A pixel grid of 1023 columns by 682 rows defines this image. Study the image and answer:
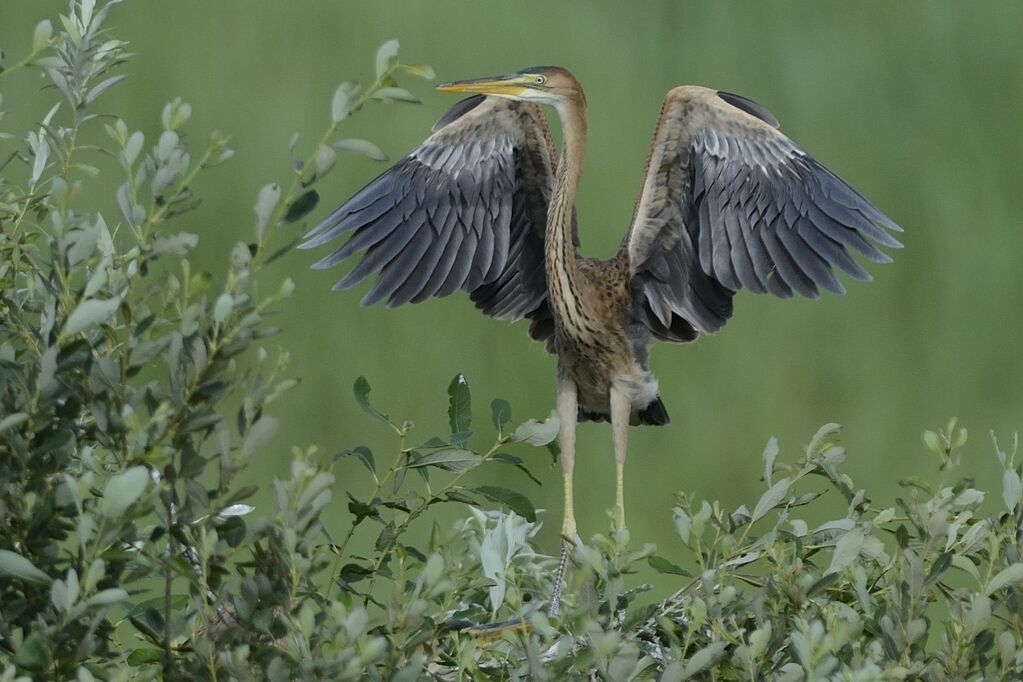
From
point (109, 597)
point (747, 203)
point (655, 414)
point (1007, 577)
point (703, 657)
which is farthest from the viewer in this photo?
point (655, 414)

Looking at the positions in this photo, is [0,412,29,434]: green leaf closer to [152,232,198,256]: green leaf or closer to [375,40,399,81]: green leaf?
[152,232,198,256]: green leaf

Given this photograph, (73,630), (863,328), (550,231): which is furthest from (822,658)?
(863,328)

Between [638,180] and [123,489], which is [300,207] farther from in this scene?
[638,180]

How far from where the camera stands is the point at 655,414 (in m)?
2.92

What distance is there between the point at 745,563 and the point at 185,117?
0.65 m

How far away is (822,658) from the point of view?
1.17 meters

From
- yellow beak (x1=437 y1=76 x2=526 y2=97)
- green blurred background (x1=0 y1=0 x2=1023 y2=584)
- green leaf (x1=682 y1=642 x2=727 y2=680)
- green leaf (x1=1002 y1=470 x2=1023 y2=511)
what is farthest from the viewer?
green blurred background (x1=0 y1=0 x2=1023 y2=584)

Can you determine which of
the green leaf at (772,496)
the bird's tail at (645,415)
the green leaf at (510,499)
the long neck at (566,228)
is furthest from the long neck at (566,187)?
the green leaf at (510,499)

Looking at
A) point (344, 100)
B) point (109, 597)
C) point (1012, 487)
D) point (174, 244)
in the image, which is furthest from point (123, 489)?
point (1012, 487)

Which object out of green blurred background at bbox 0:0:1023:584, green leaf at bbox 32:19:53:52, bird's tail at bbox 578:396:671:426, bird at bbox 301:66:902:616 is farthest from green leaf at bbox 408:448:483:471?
green blurred background at bbox 0:0:1023:584

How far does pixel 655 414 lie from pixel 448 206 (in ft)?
1.87

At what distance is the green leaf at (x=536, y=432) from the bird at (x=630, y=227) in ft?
4.17

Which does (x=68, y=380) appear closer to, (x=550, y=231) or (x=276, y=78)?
(x=550, y=231)

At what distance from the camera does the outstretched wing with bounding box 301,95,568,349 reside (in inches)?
103
